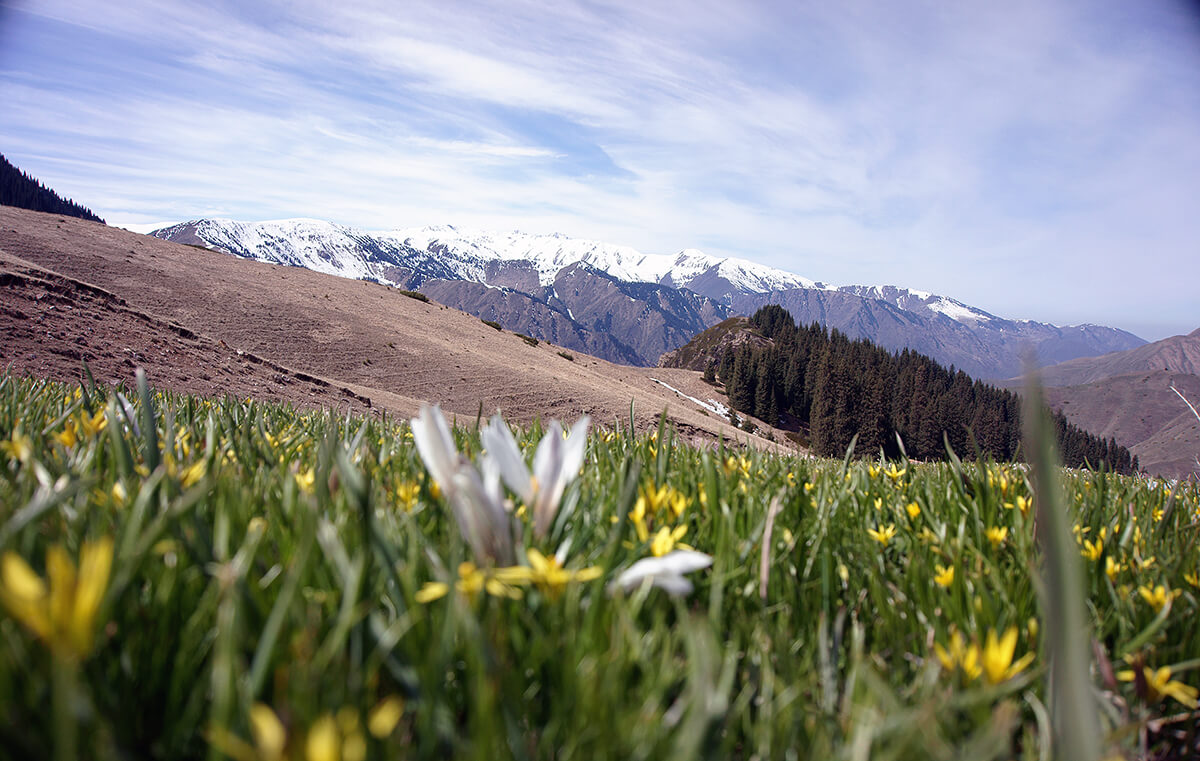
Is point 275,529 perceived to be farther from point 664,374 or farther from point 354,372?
point 664,374

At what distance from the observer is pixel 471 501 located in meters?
1.03

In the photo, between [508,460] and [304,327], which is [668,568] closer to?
[508,460]

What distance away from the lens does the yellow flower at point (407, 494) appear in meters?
1.56

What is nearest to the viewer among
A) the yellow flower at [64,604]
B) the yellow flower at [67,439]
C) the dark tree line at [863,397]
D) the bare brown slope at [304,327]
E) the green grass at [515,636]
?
the yellow flower at [64,604]

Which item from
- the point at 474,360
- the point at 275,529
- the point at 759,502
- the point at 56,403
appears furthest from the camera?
the point at 474,360

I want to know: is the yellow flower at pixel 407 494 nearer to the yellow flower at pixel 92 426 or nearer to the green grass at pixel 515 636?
the green grass at pixel 515 636

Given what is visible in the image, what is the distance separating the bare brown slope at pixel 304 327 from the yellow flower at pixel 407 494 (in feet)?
59.6

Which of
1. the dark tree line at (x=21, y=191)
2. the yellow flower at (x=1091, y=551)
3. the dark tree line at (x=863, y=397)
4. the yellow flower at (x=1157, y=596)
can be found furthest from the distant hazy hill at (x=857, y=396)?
the dark tree line at (x=21, y=191)

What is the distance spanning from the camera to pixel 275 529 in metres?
1.20

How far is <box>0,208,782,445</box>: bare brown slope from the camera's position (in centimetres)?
2516

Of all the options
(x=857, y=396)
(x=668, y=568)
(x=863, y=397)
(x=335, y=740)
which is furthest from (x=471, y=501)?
(x=863, y=397)

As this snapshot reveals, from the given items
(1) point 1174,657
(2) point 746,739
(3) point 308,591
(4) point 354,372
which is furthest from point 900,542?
(4) point 354,372

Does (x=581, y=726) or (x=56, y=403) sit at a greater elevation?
(x=581, y=726)

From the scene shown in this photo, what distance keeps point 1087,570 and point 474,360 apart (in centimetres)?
3050
